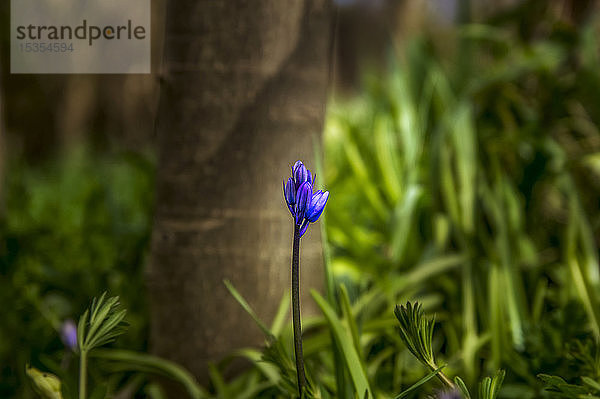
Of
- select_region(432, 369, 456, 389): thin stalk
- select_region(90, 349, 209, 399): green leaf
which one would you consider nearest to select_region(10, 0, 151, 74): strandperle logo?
select_region(90, 349, 209, 399): green leaf

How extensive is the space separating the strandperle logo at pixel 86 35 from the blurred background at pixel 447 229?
66 millimetres

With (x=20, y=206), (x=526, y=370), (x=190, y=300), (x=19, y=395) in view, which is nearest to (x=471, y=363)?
(x=526, y=370)

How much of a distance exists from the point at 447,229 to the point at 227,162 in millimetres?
621

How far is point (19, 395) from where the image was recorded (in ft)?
3.16

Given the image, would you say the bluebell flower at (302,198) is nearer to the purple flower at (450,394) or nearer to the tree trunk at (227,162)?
the purple flower at (450,394)

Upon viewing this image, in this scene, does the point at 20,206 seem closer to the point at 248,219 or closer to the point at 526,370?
the point at 248,219

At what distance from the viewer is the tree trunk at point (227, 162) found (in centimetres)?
85

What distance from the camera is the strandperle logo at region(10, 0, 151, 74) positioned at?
0.92 meters

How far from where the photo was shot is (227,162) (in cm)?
86

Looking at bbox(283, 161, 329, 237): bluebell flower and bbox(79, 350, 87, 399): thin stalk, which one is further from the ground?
bbox(283, 161, 329, 237): bluebell flower

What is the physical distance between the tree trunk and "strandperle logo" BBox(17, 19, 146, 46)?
90 mm

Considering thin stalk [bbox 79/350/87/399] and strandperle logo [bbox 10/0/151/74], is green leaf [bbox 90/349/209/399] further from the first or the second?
strandperle logo [bbox 10/0/151/74]

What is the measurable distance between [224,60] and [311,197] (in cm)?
47

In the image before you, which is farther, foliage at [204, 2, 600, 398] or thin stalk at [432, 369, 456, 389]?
foliage at [204, 2, 600, 398]
